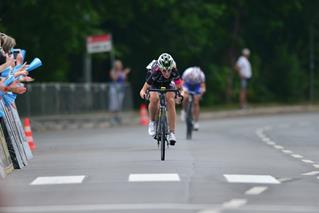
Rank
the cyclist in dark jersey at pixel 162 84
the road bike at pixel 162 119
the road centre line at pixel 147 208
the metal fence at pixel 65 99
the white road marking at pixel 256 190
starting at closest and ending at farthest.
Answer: the road centre line at pixel 147 208
the white road marking at pixel 256 190
the road bike at pixel 162 119
the cyclist in dark jersey at pixel 162 84
the metal fence at pixel 65 99

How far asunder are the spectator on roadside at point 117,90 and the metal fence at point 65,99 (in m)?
0.32

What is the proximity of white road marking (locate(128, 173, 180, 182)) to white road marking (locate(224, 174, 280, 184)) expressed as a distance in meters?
0.65

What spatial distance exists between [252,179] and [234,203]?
2.85 meters

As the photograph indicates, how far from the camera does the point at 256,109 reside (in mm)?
44469

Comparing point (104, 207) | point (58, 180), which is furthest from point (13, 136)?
point (104, 207)

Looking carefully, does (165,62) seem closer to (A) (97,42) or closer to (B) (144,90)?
(B) (144,90)

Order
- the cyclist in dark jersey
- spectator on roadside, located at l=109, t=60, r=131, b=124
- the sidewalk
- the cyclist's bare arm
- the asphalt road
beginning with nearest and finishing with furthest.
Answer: the asphalt road → the cyclist in dark jersey → the cyclist's bare arm → the sidewalk → spectator on roadside, located at l=109, t=60, r=131, b=124

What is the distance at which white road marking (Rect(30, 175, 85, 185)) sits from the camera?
48.8ft

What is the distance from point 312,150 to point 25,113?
13203 millimetres

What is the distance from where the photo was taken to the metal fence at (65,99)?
34.8 m

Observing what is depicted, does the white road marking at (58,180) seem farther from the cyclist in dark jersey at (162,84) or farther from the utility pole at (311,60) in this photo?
the utility pole at (311,60)

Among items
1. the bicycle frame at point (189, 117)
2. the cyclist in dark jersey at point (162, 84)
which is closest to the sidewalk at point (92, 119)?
the bicycle frame at point (189, 117)

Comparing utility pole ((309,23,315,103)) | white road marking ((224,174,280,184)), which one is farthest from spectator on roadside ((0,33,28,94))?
utility pole ((309,23,315,103))

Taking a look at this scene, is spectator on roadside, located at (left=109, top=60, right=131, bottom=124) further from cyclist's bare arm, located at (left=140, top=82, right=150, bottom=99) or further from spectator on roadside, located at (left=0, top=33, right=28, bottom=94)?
spectator on roadside, located at (left=0, top=33, right=28, bottom=94)
